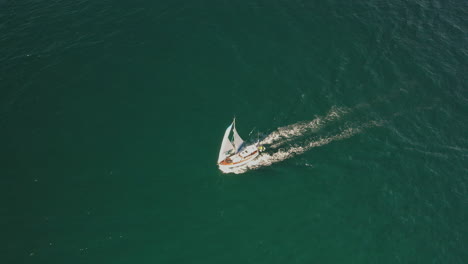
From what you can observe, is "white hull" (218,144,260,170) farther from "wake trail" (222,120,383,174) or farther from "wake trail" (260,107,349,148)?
"wake trail" (260,107,349,148)

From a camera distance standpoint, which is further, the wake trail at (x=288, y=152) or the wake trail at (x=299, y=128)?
the wake trail at (x=299, y=128)

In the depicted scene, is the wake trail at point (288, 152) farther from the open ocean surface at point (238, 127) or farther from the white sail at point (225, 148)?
the white sail at point (225, 148)

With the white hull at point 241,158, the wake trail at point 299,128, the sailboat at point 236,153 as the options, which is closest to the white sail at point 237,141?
the sailboat at point 236,153

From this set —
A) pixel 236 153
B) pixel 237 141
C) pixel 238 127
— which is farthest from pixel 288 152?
pixel 238 127

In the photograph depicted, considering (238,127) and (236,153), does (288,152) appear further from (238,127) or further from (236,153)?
(238,127)

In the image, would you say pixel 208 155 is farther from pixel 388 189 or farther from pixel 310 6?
pixel 310 6

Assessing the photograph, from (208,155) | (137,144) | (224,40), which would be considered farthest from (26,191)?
(224,40)

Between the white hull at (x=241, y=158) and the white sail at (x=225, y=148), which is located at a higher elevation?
the white sail at (x=225, y=148)
